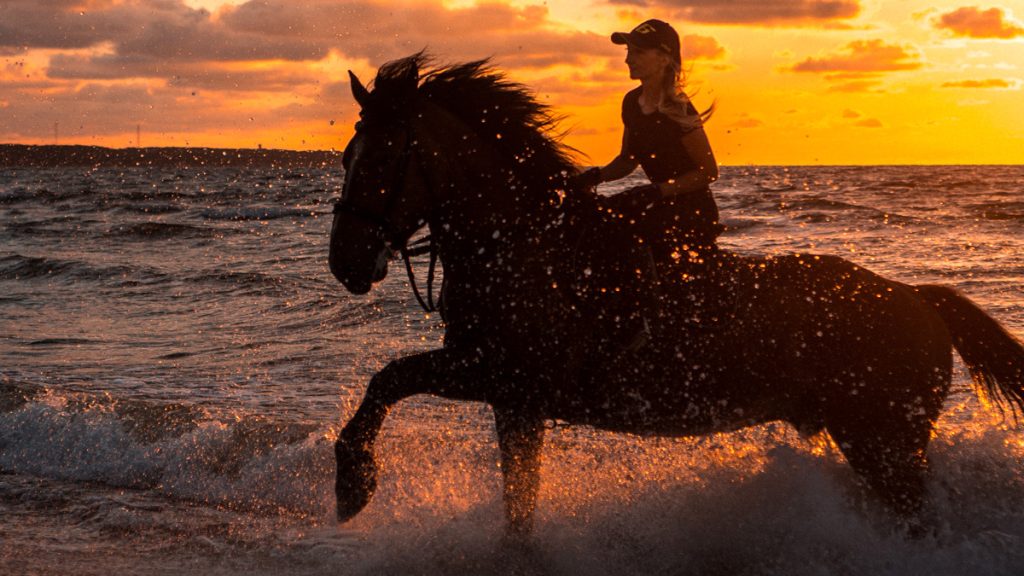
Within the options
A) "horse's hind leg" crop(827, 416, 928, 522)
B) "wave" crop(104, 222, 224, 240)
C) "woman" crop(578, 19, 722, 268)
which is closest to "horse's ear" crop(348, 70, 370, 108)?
"woman" crop(578, 19, 722, 268)

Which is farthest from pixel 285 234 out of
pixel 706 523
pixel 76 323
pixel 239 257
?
pixel 706 523

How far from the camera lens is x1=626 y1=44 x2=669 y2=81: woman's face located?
17.4ft

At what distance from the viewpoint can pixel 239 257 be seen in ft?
76.3

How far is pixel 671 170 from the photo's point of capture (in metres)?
5.31

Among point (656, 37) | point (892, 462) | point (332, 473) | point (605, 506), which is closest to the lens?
point (656, 37)

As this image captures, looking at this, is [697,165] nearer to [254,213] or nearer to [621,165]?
[621,165]

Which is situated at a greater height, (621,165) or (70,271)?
(621,165)

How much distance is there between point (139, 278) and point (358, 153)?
15.6 meters

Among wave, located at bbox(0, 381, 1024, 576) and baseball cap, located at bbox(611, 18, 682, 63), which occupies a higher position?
baseball cap, located at bbox(611, 18, 682, 63)

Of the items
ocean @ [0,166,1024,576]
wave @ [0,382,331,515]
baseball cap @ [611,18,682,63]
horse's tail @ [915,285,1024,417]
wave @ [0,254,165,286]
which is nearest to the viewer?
baseball cap @ [611,18,682,63]

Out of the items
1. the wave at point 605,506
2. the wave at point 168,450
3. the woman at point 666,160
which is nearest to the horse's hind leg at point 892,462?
the wave at point 605,506

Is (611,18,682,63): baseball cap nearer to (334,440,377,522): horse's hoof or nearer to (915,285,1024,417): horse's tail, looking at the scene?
(915,285,1024,417): horse's tail

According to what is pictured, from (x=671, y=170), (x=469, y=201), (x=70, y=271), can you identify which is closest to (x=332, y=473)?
(x=469, y=201)

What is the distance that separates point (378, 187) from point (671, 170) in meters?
1.53
